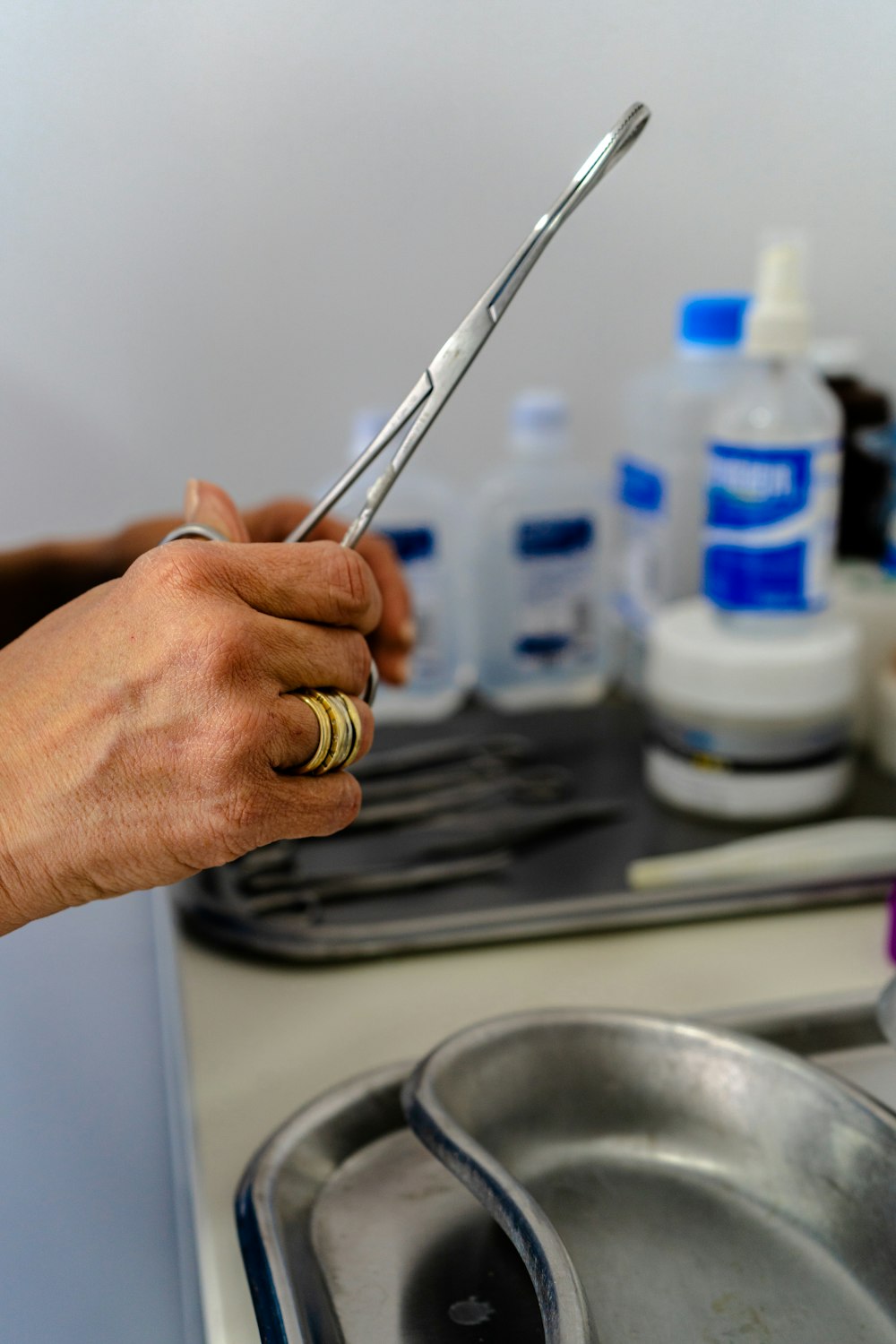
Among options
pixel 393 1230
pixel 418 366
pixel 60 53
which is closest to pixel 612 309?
pixel 418 366

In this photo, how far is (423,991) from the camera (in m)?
0.60

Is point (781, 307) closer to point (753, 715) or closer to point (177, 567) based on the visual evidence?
point (753, 715)

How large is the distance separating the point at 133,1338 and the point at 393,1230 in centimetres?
16

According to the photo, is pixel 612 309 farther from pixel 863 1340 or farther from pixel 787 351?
pixel 863 1340

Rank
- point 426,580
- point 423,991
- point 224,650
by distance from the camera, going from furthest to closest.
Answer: point 426,580 < point 423,991 < point 224,650

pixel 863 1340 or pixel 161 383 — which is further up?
pixel 161 383

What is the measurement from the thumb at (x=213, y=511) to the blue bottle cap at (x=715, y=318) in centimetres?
47

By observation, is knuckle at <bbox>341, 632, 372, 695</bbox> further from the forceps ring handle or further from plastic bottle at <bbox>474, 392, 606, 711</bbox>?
plastic bottle at <bbox>474, 392, 606, 711</bbox>

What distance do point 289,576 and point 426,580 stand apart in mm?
535

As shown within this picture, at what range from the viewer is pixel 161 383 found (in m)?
0.88

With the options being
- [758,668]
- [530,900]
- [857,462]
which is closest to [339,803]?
[530,900]

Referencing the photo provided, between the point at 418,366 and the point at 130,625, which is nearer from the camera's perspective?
the point at 130,625

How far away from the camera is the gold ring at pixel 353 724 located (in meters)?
0.41

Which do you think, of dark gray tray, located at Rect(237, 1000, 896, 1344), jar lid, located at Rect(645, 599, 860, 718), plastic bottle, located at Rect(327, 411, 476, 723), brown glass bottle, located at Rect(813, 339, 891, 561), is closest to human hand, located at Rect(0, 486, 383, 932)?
dark gray tray, located at Rect(237, 1000, 896, 1344)
